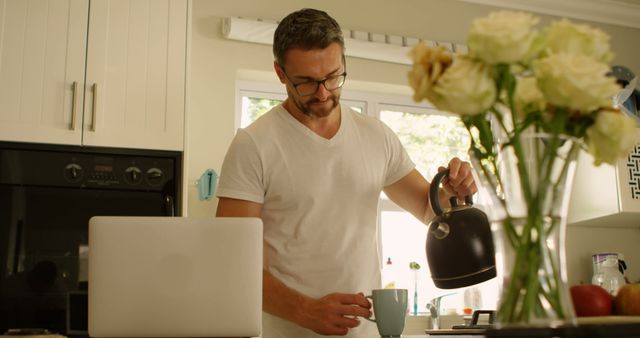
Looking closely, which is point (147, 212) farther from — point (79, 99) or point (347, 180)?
point (347, 180)

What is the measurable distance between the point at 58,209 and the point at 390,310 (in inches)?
64.7

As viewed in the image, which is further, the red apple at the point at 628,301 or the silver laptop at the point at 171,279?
the silver laptop at the point at 171,279

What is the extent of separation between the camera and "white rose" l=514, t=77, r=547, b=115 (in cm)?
85

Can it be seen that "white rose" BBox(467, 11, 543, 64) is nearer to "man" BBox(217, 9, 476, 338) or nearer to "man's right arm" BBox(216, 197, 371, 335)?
"man's right arm" BBox(216, 197, 371, 335)

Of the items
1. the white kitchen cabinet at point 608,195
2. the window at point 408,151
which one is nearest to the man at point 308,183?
the window at point 408,151

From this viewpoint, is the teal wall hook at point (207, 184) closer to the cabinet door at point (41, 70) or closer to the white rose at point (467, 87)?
the cabinet door at point (41, 70)

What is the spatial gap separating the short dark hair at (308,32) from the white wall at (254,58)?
1.03 meters

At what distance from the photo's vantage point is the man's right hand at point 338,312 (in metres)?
1.40

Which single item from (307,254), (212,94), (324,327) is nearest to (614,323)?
(324,327)

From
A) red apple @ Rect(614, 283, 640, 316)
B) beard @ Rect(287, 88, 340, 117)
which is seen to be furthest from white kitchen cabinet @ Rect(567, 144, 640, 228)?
red apple @ Rect(614, 283, 640, 316)

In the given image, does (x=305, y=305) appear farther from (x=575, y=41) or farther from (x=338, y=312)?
(x=575, y=41)

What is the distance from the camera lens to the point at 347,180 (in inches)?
74.5

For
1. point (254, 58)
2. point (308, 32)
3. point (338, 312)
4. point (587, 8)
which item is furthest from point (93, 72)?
point (587, 8)

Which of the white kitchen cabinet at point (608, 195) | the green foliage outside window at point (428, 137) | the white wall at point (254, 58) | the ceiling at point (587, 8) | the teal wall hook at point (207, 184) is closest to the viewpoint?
the teal wall hook at point (207, 184)
